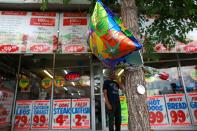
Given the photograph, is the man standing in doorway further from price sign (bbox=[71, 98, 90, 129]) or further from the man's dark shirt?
price sign (bbox=[71, 98, 90, 129])

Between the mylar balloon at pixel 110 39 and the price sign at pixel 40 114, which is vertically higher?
the mylar balloon at pixel 110 39

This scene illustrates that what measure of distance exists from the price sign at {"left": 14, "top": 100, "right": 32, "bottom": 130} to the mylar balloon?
528 centimetres

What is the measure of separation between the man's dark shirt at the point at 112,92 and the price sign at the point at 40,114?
10.3 feet

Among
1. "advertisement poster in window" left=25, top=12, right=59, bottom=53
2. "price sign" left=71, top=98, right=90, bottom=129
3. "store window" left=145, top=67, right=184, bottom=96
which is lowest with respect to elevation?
"price sign" left=71, top=98, right=90, bottom=129

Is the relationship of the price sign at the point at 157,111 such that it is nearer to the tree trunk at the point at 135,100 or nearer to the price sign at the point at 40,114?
the price sign at the point at 40,114

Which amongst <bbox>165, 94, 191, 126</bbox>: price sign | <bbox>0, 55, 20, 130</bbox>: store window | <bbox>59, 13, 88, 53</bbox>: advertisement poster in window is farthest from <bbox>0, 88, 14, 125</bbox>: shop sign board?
<bbox>165, 94, 191, 126</bbox>: price sign

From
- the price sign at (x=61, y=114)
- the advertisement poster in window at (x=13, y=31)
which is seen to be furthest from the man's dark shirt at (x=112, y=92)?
the advertisement poster in window at (x=13, y=31)

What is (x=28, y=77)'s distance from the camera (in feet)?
27.6

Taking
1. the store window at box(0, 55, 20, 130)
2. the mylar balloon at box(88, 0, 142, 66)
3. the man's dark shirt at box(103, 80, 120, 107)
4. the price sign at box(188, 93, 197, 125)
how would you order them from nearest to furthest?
the mylar balloon at box(88, 0, 142, 66), the man's dark shirt at box(103, 80, 120, 107), the price sign at box(188, 93, 197, 125), the store window at box(0, 55, 20, 130)

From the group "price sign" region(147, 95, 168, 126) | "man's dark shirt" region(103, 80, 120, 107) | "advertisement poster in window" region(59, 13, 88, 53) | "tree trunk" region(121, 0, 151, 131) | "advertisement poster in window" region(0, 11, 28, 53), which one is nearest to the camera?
"tree trunk" region(121, 0, 151, 131)

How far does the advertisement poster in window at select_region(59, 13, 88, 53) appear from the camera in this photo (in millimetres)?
6547

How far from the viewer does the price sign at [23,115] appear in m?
7.53

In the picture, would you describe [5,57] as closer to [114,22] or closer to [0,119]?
[0,119]

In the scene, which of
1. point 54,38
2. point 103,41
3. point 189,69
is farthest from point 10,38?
point 189,69
